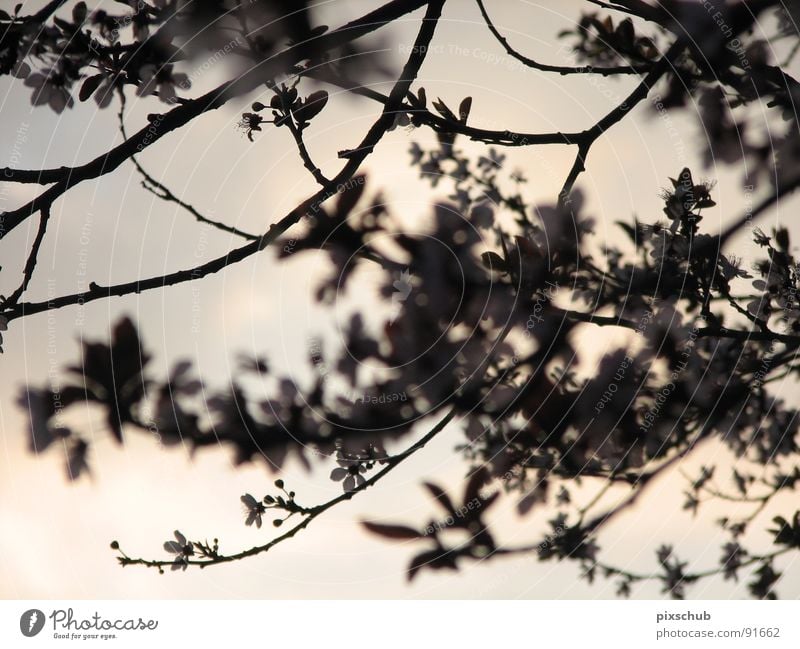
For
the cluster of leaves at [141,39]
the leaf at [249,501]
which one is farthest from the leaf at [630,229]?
the leaf at [249,501]

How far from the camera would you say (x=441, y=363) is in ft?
1.70

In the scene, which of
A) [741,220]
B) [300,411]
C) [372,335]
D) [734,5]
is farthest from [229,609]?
[734,5]

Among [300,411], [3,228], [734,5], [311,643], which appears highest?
[734,5]

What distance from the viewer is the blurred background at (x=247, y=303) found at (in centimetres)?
49

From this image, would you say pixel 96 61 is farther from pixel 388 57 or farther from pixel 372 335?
pixel 372 335

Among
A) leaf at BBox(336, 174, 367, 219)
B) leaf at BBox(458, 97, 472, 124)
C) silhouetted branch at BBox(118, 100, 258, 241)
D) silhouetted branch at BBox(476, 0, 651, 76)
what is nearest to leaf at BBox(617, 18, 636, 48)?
silhouetted branch at BBox(476, 0, 651, 76)

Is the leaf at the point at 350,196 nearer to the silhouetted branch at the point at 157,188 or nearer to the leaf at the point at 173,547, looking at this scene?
the silhouetted branch at the point at 157,188

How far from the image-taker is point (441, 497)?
500 millimetres

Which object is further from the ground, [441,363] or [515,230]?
[515,230]

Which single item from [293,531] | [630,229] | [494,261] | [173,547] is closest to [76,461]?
[173,547]

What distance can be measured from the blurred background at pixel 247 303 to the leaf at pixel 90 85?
1 centimetres

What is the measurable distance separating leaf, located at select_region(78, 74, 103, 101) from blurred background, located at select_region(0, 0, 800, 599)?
1 cm

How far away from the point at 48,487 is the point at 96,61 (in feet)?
1.52

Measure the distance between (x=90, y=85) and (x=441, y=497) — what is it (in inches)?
23.1
